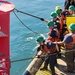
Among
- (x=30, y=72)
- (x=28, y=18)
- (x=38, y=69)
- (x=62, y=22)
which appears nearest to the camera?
(x=30, y=72)

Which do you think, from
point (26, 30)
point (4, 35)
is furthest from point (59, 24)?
point (26, 30)

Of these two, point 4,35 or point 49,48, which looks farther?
point 49,48

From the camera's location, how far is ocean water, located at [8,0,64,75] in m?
16.3

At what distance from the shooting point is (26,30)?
67.1 feet

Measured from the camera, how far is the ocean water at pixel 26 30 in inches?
642

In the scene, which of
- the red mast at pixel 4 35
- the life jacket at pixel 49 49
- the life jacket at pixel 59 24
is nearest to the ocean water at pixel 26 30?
the life jacket at pixel 59 24

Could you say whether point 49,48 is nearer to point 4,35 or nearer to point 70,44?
point 70,44

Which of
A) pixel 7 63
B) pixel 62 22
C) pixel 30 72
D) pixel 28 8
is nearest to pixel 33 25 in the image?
pixel 28 8

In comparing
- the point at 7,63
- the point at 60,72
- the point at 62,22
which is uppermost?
the point at 62,22

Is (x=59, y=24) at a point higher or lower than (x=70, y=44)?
higher

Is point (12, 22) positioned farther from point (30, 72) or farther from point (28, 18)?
point (30, 72)

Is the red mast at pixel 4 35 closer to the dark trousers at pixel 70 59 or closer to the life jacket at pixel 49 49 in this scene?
the life jacket at pixel 49 49

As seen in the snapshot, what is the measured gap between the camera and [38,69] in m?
9.65

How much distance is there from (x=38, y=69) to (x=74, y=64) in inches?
50.7
